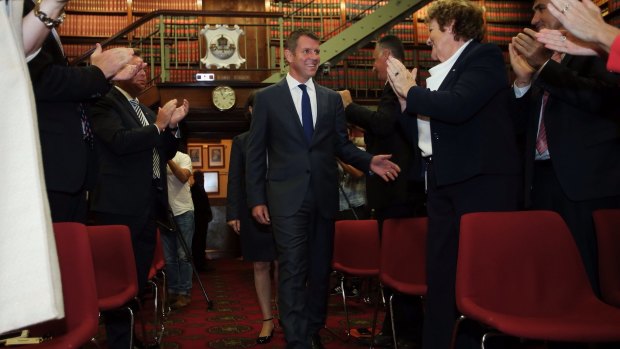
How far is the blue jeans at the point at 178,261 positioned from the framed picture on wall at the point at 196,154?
15.8ft

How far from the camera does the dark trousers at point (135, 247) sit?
2.65 metres

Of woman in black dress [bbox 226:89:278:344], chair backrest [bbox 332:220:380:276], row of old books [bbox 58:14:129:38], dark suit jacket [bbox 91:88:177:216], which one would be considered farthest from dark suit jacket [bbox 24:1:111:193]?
row of old books [bbox 58:14:129:38]

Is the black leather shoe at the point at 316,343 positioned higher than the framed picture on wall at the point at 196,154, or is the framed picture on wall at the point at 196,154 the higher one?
the framed picture on wall at the point at 196,154

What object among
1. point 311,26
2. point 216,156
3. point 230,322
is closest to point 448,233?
point 230,322

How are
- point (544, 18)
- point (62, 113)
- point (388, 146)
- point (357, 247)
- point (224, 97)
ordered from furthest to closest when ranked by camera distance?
point (224, 97), point (357, 247), point (388, 146), point (544, 18), point (62, 113)

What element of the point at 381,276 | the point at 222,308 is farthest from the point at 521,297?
the point at 222,308

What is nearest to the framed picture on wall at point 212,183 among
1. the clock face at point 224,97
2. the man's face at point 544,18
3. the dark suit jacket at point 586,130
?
the clock face at point 224,97

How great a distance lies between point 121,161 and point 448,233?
4.97 ft

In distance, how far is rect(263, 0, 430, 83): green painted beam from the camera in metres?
7.81

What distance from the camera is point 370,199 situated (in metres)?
3.37

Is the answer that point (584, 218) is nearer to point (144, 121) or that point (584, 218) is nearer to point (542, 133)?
point (542, 133)

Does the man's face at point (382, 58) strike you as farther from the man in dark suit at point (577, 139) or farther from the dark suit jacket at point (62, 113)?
the dark suit jacket at point (62, 113)

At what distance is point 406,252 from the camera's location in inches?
110

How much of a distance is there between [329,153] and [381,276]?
2.34 ft
